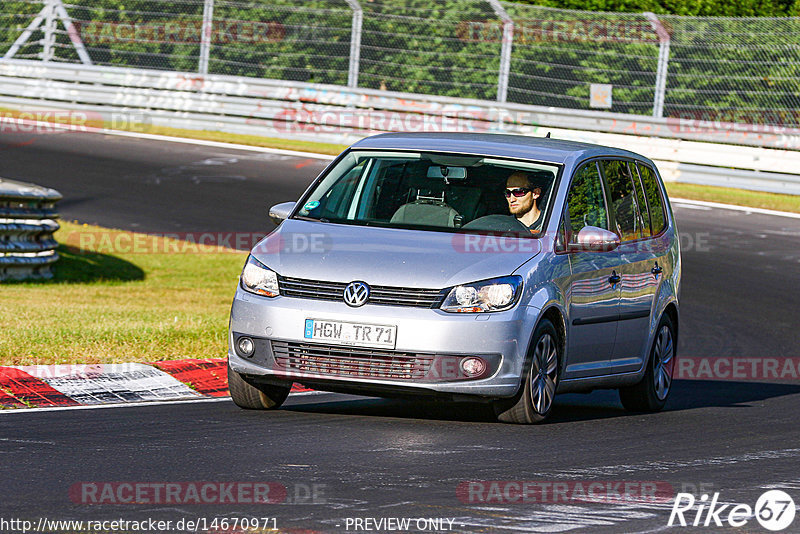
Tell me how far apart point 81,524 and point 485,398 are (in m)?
3.17

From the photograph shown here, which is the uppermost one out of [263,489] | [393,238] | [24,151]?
[393,238]

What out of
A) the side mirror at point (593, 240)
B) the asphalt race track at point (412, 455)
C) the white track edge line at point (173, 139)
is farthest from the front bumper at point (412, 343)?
the white track edge line at point (173, 139)

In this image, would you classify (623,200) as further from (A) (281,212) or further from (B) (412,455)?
(B) (412,455)

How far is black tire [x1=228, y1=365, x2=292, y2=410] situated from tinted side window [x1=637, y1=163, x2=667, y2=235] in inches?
123

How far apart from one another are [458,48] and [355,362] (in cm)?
1856

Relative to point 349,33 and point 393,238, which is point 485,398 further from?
point 349,33

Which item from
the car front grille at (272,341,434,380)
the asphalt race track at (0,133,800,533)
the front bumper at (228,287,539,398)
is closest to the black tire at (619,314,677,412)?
the asphalt race track at (0,133,800,533)

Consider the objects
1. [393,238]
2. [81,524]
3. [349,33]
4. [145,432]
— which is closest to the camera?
[81,524]

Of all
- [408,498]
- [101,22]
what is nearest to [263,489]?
[408,498]

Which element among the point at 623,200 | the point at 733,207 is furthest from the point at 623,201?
the point at 733,207

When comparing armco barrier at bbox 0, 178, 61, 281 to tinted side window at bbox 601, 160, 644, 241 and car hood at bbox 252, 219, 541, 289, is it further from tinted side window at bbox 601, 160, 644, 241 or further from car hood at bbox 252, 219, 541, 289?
tinted side window at bbox 601, 160, 644, 241

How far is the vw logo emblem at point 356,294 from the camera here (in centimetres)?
814

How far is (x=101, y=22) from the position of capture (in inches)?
1118

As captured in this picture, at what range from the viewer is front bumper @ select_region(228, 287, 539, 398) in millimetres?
8094
